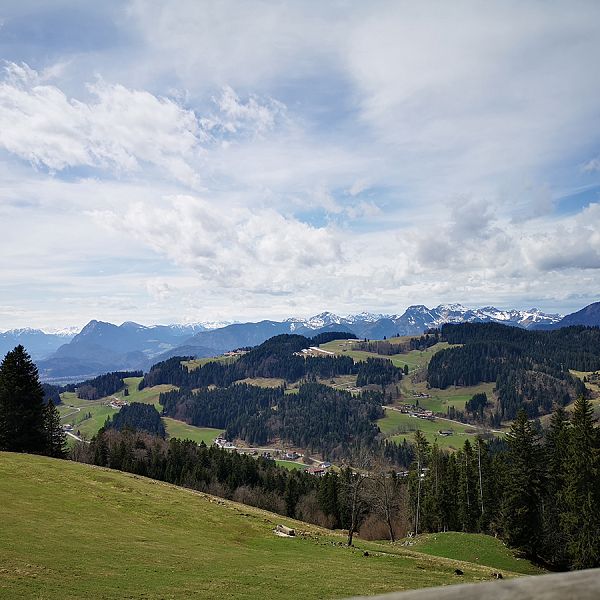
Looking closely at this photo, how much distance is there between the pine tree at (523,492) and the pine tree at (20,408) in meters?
81.9

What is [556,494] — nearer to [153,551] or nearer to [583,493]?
[583,493]

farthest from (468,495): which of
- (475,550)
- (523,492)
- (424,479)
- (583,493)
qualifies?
(583,493)

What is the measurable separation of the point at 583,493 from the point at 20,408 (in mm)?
91842

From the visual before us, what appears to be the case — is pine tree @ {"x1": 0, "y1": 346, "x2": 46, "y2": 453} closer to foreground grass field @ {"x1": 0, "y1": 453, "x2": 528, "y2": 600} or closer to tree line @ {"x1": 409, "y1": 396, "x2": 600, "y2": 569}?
foreground grass field @ {"x1": 0, "y1": 453, "x2": 528, "y2": 600}

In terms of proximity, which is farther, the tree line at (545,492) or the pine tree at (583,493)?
the tree line at (545,492)

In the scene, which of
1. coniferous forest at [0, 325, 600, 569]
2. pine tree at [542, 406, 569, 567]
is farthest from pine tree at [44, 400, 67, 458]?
pine tree at [542, 406, 569, 567]

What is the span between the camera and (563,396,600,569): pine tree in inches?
2253

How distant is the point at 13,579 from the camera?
23.7 metres

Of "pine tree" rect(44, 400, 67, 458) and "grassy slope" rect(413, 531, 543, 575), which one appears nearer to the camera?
"grassy slope" rect(413, 531, 543, 575)

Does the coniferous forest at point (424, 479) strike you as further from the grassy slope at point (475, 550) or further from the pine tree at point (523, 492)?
the grassy slope at point (475, 550)

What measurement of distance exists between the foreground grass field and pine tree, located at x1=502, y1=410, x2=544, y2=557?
22.2 meters

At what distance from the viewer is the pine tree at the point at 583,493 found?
188ft

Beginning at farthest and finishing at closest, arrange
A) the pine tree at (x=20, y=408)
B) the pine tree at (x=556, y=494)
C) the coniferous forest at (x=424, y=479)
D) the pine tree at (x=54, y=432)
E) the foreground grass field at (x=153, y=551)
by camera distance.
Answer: the pine tree at (x=54, y=432) < the pine tree at (x=20, y=408) < the pine tree at (x=556, y=494) < the coniferous forest at (x=424, y=479) < the foreground grass field at (x=153, y=551)

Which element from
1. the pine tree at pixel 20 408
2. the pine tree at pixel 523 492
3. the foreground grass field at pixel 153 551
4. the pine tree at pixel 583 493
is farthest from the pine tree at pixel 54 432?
the pine tree at pixel 583 493
